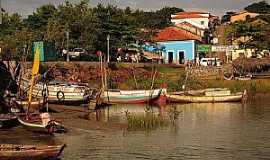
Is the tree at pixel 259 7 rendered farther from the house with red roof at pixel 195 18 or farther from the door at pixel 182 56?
the door at pixel 182 56

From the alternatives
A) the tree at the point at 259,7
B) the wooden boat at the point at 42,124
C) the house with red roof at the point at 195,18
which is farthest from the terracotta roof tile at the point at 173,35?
the tree at the point at 259,7

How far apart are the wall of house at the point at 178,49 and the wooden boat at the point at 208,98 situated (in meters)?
27.8

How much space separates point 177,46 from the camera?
82875 mm

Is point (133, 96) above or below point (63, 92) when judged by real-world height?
below

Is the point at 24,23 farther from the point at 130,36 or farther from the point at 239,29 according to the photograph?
the point at 239,29

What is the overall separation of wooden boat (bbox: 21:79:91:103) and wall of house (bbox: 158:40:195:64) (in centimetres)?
3513

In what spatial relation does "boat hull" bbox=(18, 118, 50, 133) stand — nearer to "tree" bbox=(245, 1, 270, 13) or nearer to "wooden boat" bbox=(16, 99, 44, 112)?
"wooden boat" bbox=(16, 99, 44, 112)

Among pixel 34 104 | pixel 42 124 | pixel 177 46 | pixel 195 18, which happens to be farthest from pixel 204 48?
pixel 42 124

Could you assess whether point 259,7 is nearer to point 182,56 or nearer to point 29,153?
point 182,56

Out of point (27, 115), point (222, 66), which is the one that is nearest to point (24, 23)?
point (222, 66)

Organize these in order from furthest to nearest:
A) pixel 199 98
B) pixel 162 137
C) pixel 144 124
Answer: pixel 199 98
pixel 144 124
pixel 162 137

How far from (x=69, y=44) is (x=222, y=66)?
18.8 metres

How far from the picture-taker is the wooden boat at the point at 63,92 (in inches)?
1882

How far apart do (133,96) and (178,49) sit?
32063 millimetres
